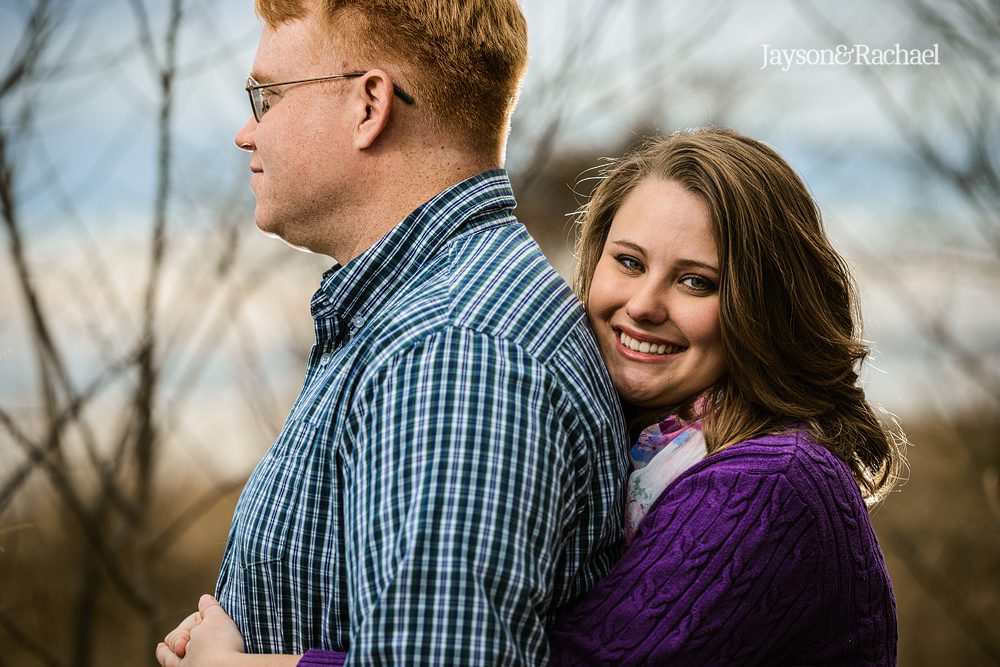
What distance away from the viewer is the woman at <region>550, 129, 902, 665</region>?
1.40 m

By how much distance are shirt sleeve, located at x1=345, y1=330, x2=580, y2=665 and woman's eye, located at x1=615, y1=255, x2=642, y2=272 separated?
57cm

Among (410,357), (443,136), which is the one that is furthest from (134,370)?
(410,357)

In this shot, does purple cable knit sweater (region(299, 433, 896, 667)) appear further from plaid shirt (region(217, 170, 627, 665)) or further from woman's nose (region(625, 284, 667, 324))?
woman's nose (region(625, 284, 667, 324))

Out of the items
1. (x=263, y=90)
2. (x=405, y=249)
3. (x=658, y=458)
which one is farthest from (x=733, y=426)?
(x=263, y=90)

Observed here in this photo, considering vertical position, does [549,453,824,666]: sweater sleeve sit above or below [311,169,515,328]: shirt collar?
below

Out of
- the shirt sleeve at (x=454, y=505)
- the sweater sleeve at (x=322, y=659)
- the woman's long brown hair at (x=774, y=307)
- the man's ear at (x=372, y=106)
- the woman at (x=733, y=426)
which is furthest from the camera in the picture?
the woman's long brown hair at (x=774, y=307)

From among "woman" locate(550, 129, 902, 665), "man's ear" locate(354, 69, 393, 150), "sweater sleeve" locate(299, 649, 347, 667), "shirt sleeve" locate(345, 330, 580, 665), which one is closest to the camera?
"shirt sleeve" locate(345, 330, 580, 665)

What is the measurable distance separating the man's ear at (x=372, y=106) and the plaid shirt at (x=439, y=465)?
0.15 metres

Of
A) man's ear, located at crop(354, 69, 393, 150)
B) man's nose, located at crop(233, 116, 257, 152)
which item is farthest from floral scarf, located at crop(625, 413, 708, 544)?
man's nose, located at crop(233, 116, 257, 152)

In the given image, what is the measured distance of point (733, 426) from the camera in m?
1.66

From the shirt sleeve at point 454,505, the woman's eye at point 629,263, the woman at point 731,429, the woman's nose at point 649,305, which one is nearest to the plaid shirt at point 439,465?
the shirt sleeve at point 454,505

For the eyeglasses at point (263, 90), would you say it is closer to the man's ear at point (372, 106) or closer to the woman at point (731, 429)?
the man's ear at point (372, 106)

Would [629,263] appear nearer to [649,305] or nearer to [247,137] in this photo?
[649,305]

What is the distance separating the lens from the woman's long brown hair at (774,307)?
169 centimetres
